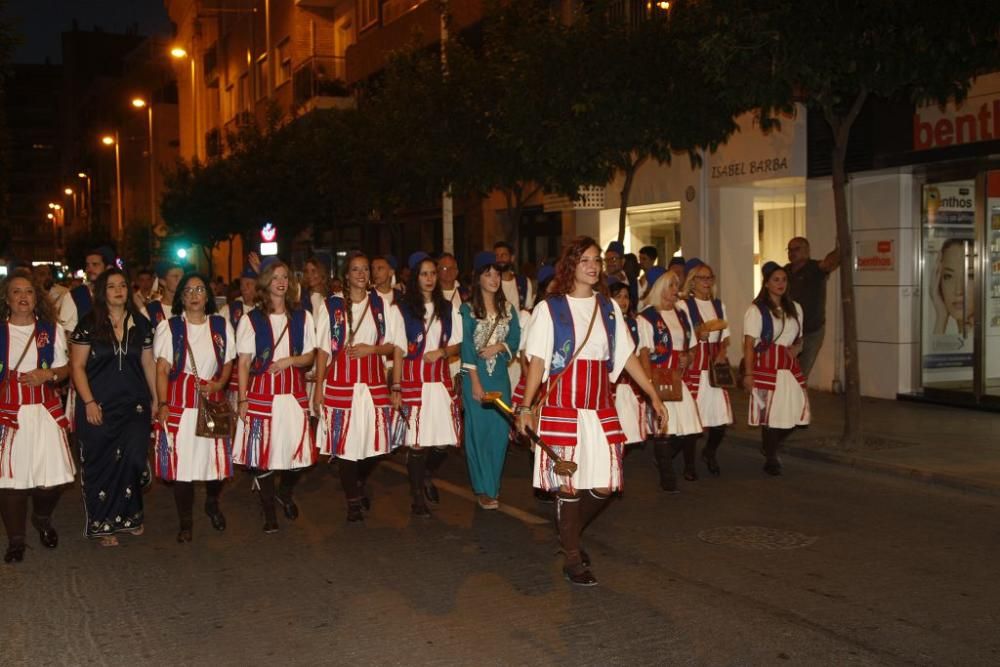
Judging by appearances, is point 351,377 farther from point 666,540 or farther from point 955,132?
point 955,132

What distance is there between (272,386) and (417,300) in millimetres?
1397

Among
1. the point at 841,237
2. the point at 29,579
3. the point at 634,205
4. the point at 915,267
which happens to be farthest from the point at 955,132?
the point at 29,579

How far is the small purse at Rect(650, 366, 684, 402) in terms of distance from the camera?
30.1ft

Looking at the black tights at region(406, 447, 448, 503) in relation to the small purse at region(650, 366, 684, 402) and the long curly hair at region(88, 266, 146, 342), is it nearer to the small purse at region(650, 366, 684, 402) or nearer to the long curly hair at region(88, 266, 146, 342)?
the small purse at region(650, 366, 684, 402)

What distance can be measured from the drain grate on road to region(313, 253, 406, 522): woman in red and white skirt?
97.0 inches

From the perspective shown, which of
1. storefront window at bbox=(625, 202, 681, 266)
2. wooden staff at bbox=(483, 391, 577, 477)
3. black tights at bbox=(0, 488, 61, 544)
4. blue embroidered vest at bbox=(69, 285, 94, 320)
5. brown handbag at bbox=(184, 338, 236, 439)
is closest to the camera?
wooden staff at bbox=(483, 391, 577, 477)

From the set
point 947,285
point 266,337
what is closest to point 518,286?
point 947,285

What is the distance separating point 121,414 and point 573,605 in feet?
11.2

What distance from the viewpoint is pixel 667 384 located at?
30.2 ft

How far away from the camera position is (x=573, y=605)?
20.4 ft

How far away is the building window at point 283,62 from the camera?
3669cm

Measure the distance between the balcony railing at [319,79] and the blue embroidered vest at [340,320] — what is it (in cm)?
2435

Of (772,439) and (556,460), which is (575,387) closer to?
(556,460)

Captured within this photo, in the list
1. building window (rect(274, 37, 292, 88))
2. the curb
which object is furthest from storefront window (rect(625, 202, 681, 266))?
building window (rect(274, 37, 292, 88))
